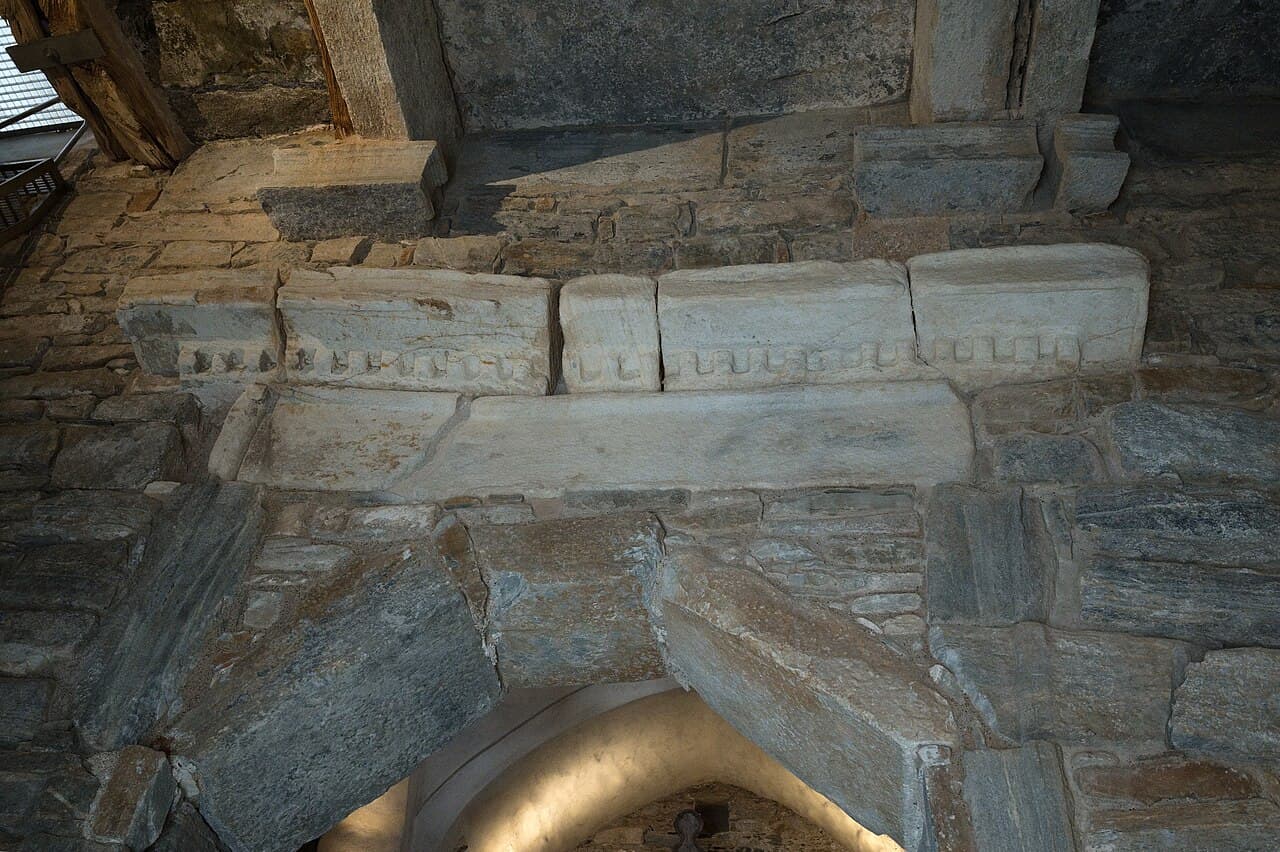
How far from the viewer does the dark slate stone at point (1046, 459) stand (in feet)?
7.71

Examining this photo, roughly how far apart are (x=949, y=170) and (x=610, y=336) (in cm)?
108

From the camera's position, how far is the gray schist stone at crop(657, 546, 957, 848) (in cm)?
206

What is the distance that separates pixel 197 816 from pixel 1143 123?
126 inches

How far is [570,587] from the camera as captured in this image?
2.35m

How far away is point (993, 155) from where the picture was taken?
288 centimetres

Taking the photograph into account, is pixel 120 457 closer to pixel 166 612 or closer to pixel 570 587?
pixel 166 612

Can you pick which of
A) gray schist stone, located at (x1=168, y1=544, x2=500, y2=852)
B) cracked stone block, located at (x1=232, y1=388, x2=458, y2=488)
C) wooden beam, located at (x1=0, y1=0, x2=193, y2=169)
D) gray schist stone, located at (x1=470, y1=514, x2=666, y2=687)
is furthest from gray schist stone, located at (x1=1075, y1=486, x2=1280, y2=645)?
wooden beam, located at (x1=0, y1=0, x2=193, y2=169)

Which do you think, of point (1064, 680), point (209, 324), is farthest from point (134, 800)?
point (1064, 680)

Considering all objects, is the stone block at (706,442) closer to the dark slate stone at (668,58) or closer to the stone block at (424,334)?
the stone block at (424,334)

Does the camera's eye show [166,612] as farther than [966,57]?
No

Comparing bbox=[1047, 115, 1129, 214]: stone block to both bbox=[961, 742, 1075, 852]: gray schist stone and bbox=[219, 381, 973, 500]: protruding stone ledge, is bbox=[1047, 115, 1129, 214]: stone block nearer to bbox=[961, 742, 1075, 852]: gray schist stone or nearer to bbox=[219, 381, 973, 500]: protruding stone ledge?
bbox=[219, 381, 973, 500]: protruding stone ledge

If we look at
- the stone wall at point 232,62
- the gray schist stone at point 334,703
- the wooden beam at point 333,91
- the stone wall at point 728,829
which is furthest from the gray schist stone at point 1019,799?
the stone wall at point 232,62

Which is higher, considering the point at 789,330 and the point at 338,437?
the point at 789,330

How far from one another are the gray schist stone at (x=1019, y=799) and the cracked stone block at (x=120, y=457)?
200 centimetres
